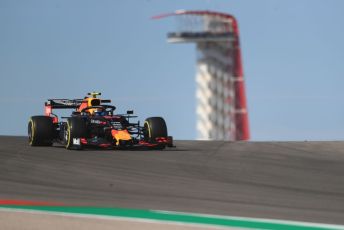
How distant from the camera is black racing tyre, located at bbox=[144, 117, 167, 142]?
64.4 ft

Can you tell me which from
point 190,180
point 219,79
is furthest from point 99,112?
point 219,79

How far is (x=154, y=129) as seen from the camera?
1962 cm

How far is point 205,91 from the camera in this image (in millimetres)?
64375

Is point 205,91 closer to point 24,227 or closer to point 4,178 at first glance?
point 4,178

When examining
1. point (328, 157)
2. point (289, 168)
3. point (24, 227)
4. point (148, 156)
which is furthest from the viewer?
point (328, 157)

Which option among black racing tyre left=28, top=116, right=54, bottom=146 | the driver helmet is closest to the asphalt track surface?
black racing tyre left=28, top=116, right=54, bottom=146

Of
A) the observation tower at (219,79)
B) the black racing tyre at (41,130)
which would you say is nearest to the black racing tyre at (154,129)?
the black racing tyre at (41,130)

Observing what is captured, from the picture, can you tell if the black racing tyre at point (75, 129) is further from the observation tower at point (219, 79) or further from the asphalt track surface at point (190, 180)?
the observation tower at point (219, 79)

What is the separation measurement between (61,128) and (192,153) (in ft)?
12.7

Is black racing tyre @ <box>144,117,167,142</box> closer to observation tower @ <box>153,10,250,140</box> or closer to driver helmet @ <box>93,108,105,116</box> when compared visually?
driver helmet @ <box>93,108,105,116</box>

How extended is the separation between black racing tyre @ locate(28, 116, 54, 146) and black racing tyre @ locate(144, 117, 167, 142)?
8.68 ft

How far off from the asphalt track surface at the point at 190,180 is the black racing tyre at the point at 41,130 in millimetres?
807

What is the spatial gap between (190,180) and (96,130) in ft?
22.7

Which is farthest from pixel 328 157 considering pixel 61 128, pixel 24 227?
pixel 24 227
